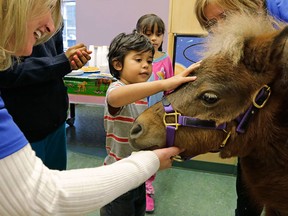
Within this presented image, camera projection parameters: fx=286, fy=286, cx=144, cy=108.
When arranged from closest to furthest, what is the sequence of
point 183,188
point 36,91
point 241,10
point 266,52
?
1. point 266,52
2. point 241,10
3. point 36,91
4. point 183,188

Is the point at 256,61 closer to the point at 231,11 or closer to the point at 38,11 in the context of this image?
the point at 231,11

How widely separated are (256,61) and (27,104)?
1.03m

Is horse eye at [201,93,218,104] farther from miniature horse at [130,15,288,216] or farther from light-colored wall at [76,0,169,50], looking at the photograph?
light-colored wall at [76,0,169,50]

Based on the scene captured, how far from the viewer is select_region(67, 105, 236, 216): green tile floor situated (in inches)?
90.9

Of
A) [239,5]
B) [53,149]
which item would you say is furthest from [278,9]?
[53,149]

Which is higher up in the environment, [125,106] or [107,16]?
[107,16]

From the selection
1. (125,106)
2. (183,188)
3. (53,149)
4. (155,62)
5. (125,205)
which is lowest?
(183,188)

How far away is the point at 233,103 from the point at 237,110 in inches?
1.1

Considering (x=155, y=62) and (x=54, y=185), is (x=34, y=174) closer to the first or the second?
(x=54, y=185)

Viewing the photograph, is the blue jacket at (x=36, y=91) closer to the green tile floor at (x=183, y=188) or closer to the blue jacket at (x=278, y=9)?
the blue jacket at (x=278, y=9)

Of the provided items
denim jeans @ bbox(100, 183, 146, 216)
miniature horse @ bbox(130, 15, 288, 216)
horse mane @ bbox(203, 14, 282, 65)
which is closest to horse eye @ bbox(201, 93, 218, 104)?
miniature horse @ bbox(130, 15, 288, 216)

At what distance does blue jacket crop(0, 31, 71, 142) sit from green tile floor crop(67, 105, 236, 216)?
43.4 inches

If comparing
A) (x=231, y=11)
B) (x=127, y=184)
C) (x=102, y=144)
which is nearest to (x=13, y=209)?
(x=127, y=184)

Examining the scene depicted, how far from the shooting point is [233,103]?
100cm
